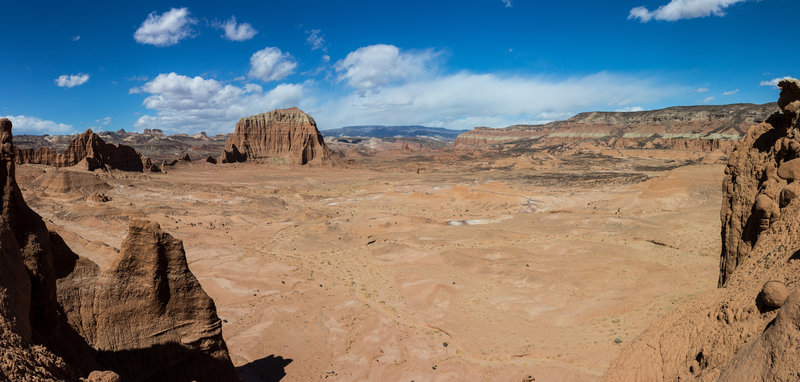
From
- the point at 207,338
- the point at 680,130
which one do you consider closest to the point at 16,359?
the point at 207,338

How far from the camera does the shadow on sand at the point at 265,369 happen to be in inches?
467

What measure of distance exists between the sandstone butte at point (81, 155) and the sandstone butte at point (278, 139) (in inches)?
1501

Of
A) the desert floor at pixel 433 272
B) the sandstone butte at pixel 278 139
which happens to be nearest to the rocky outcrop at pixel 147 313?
the desert floor at pixel 433 272

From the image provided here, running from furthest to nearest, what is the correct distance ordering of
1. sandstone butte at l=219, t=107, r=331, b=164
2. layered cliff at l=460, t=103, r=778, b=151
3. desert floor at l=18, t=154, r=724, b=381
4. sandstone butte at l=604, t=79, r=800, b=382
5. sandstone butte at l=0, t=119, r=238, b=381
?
1. layered cliff at l=460, t=103, r=778, b=151
2. sandstone butte at l=219, t=107, r=331, b=164
3. desert floor at l=18, t=154, r=724, b=381
4. sandstone butte at l=0, t=119, r=238, b=381
5. sandstone butte at l=604, t=79, r=800, b=382

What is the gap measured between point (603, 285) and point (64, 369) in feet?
62.2

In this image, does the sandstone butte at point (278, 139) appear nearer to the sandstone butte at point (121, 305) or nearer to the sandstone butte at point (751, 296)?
the sandstone butte at point (121, 305)

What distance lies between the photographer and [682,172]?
132ft

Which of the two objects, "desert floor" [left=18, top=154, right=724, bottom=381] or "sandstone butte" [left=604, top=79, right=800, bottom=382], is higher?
"sandstone butte" [left=604, top=79, right=800, bottom=382]

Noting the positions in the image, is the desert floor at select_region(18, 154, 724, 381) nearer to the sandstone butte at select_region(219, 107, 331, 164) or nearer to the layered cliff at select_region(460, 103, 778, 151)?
the sandstone butte at select_region(219, 107, 331, 164)

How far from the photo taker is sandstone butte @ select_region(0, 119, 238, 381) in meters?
6.79

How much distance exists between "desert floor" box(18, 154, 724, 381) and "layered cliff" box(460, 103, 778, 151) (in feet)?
288

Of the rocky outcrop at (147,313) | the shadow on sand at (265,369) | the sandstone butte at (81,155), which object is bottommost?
the shadow on sand at (265,369)

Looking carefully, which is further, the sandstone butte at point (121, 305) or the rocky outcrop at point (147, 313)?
the rocky outcrop at point (147, 313)

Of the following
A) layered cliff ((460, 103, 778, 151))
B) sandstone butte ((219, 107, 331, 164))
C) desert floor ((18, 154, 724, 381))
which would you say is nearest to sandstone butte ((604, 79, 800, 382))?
desert floor ((18, 154, 724, 381))
